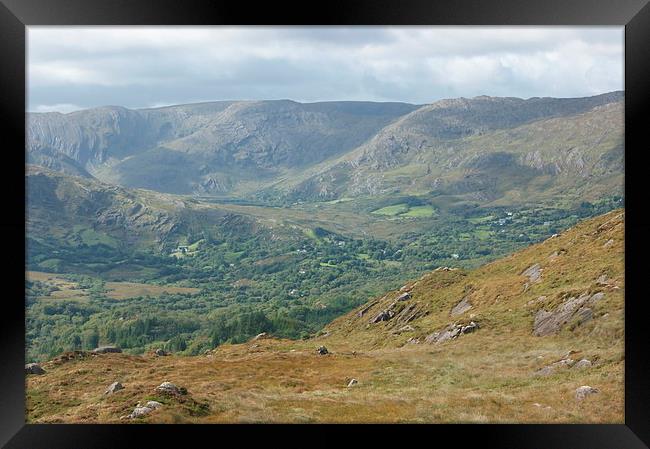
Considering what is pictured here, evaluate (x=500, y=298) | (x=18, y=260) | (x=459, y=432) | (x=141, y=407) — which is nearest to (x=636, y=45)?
(x=459, y=432)

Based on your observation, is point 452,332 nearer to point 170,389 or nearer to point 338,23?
point 170,389

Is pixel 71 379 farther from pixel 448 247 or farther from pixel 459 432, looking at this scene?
pixel 448 247

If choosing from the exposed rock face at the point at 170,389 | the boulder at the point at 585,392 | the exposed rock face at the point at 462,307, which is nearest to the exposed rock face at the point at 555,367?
the boulder at the point at 585,392

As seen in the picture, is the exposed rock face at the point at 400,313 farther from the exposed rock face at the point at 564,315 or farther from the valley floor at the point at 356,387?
the exposed rock face at the point at 564,315

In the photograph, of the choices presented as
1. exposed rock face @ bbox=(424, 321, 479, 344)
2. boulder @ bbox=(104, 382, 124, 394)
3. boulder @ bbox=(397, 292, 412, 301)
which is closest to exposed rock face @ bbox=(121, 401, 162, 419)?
boulder @ bbox=(104, 382, 124, 394)

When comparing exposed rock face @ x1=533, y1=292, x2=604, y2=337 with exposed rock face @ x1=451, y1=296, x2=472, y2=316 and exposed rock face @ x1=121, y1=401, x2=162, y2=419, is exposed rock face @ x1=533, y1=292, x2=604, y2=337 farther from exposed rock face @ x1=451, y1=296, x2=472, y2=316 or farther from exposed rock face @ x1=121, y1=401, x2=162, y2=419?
exposed rock face @ x1=121, y1=401, x2=162, y2=419
